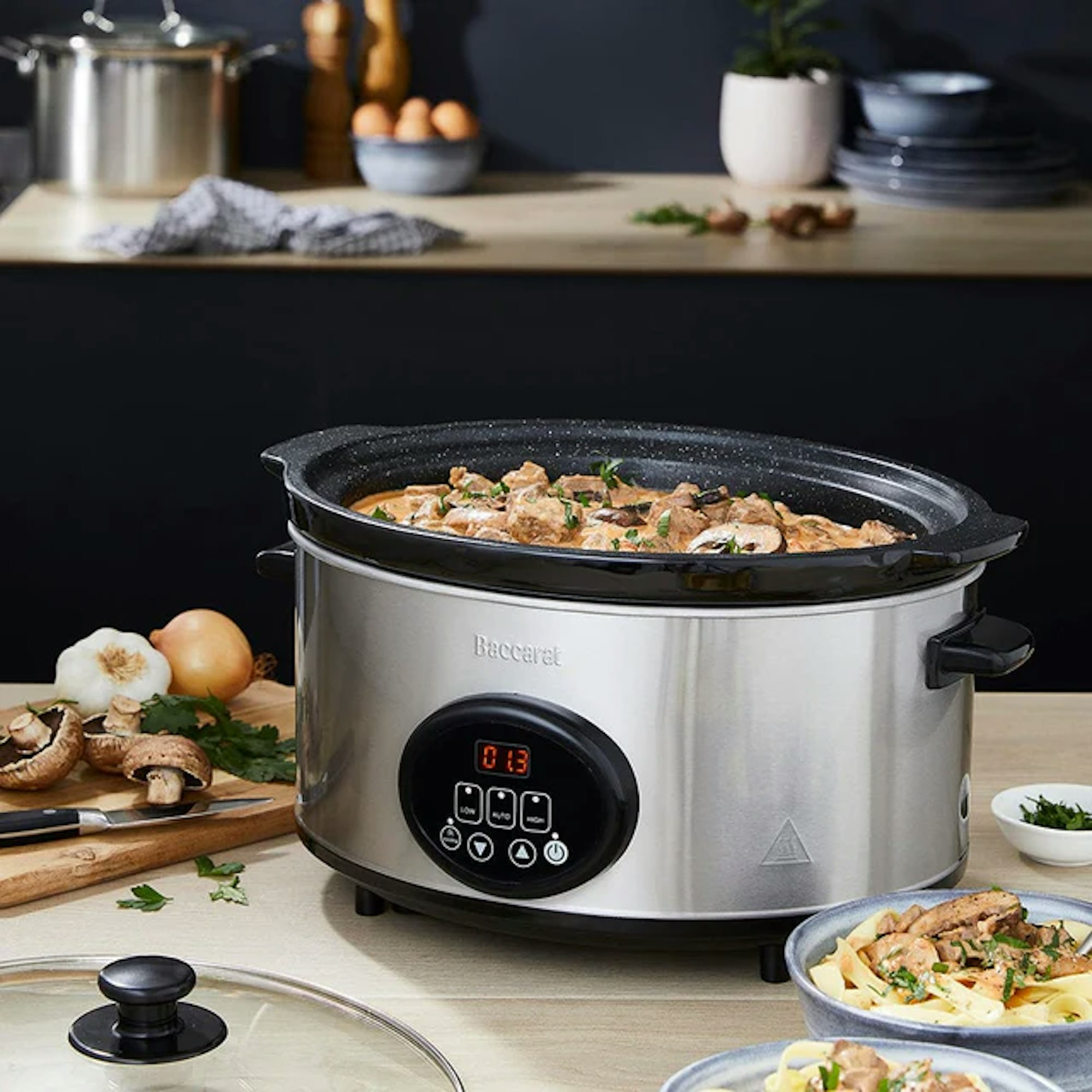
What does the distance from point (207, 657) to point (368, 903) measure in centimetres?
38

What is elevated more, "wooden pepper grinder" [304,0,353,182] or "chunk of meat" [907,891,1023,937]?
"wooden pepper grinder" [304,0,353,182]

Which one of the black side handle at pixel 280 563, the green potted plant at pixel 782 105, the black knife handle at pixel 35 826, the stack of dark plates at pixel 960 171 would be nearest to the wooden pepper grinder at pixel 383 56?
the green potted plant at pixel 782 105

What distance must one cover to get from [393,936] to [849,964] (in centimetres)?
34

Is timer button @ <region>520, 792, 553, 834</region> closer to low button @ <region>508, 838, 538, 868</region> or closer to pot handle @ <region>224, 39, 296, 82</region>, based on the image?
low button @ <region>508, 838, 538, 868</region>

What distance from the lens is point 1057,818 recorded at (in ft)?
4.62

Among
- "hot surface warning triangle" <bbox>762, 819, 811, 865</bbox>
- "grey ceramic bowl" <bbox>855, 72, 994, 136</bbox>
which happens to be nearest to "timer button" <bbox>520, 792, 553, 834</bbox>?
"hot surface warning triangle" <bbox>762, 819, 811, 865</bbox>

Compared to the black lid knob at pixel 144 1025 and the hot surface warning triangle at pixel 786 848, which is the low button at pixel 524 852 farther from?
the black lid knob at pixel 144 1025

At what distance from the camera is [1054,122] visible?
3914 mm

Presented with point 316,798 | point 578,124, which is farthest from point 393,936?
point 578,124

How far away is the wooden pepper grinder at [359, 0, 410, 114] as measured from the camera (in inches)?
147

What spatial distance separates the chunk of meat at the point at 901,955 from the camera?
104 centimetres

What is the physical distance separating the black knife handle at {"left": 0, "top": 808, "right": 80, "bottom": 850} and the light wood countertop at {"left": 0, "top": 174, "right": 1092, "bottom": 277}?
5.71 feet

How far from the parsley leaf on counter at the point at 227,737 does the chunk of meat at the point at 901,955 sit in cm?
56

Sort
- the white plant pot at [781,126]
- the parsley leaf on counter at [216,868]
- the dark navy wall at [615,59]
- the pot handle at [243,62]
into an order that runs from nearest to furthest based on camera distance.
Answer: the parsley leaf on counter at [216,868]
the pot handle at [243,62]
the white plant pot at [781,126]
the dark navy wall at [615,59]
